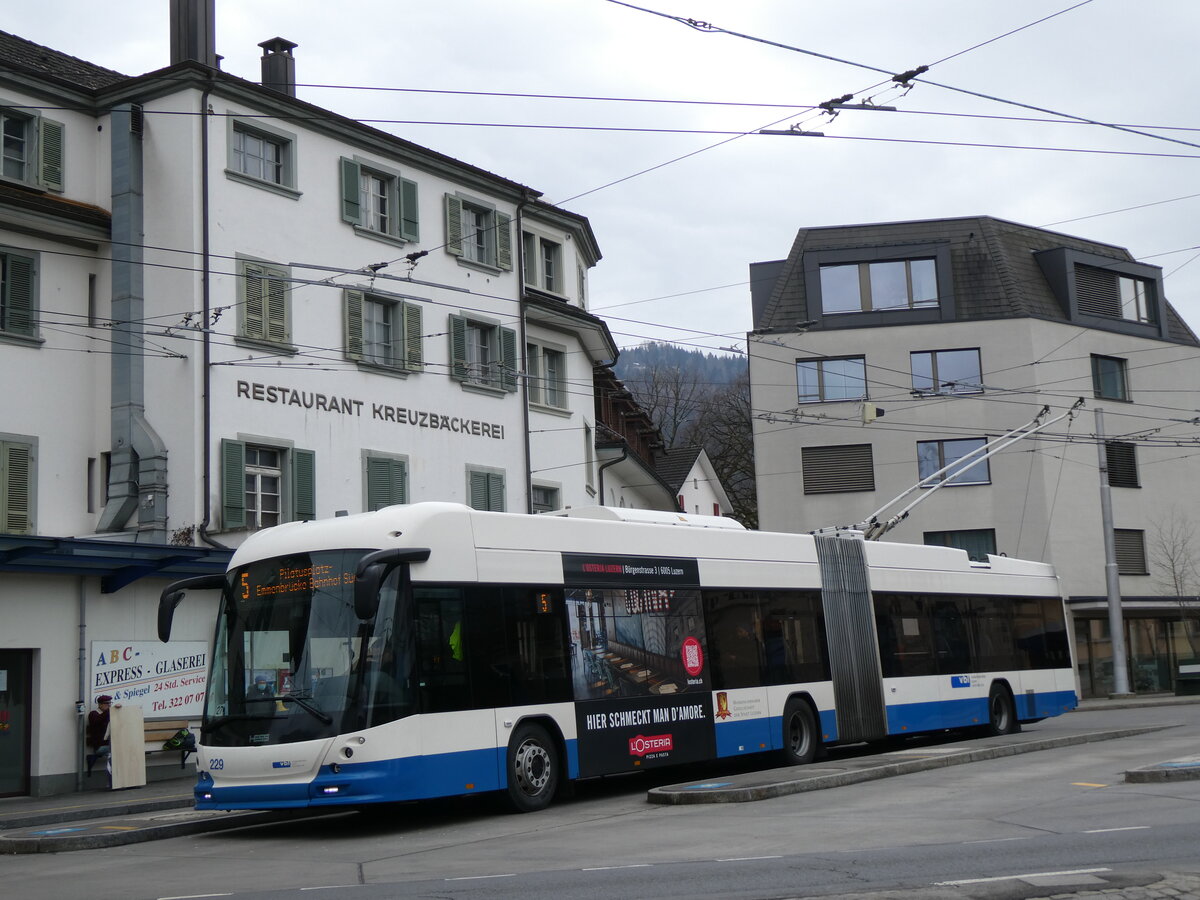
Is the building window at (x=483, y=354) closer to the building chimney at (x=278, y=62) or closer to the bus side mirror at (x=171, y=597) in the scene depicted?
the building chimney at (x=278, y=62)

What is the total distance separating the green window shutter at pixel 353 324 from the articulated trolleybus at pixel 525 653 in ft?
33.5

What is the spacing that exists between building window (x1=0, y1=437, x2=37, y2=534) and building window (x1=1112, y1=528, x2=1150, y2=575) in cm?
3319

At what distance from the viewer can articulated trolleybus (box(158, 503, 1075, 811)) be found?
13.6 meters

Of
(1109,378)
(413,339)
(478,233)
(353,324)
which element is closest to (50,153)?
(353,324)

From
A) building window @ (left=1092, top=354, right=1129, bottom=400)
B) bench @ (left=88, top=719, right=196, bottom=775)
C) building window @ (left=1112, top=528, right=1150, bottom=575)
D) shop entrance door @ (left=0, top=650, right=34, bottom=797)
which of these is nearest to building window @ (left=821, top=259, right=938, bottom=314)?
building window @ (left=1092, top=354, right=1129, bottom=400)

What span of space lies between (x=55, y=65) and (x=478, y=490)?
11.0 metres

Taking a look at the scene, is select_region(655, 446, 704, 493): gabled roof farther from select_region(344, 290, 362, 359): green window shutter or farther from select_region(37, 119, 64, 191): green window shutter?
select_region(37, 119, 64, 191): green window shutter

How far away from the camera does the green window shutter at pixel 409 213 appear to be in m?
28.7

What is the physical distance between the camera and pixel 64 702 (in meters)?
21.5

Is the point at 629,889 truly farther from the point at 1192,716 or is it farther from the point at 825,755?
the point at 1192,716

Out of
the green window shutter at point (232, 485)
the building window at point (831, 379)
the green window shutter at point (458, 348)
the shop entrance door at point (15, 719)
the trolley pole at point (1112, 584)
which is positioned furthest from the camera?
the building window at point (831, 379)

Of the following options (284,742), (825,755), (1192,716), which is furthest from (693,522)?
(1192,716)

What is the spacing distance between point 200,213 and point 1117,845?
60.9ft

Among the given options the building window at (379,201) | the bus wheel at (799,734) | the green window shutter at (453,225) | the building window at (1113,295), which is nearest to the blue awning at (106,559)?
the building window at (379,201)
